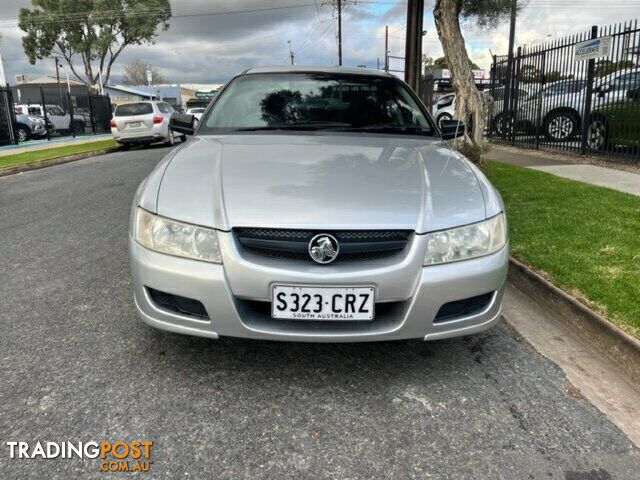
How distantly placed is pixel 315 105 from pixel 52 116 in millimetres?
22792

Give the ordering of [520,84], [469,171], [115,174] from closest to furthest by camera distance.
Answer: [469,171], [115,174], [520,84]

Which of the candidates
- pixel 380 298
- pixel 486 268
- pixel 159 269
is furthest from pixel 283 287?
pixel 486 268

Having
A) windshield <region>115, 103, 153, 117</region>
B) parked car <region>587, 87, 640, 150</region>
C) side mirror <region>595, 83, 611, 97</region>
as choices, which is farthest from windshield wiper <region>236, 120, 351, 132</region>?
windshield <region>115, 103, 153, 117</region>

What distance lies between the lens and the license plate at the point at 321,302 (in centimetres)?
218

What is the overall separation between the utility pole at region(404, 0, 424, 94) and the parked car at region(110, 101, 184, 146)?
928 centimetres

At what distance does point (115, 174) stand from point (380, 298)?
9.12 meters

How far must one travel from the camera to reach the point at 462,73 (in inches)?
352

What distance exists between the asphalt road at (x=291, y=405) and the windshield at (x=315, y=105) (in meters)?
1.51

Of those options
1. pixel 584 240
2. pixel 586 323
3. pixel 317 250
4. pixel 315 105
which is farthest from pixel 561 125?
pixel 317 250

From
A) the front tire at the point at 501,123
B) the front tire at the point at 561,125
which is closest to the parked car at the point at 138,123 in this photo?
the front tire at the point at 501,123

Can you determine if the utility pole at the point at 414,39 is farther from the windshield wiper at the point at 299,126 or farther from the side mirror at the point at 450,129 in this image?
the windshield wiper at the point at 299,126

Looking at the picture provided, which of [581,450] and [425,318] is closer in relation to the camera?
[581,450]

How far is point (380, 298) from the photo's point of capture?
2.21 m

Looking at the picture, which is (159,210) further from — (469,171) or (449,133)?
(449,133)
